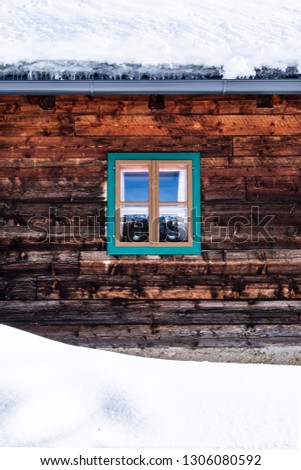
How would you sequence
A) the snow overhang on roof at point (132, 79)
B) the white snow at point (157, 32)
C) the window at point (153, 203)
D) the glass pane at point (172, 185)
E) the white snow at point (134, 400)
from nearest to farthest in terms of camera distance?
the white snow at point (134, 400) → the snow overhang on roof at point (132, 79) → the white snow at point (157, 32) → the window at point (153, 203) → the glass pane at point (172, 185)

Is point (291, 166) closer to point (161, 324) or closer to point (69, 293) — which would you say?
A: point (161, 324)

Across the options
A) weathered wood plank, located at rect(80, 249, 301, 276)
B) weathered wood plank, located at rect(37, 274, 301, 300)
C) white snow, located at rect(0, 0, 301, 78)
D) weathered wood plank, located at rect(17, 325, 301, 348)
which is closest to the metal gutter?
white snow, located at rect(0, 0, 301, 78)

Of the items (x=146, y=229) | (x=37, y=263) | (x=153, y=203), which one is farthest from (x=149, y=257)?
(x=37, y=263)

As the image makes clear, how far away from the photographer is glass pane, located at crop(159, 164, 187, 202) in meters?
5.71

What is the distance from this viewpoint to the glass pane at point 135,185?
224 inches

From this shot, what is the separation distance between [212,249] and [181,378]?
1458 mm

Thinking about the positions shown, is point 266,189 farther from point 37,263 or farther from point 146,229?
point 37,263

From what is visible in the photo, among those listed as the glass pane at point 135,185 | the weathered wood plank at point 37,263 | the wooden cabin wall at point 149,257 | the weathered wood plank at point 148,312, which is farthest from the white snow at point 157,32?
the weathered wood plank at point 148,312

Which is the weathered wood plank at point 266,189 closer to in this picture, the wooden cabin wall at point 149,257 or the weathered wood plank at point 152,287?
the wooden cabin wall at point 149,257

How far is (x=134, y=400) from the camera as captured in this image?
442 centimetres

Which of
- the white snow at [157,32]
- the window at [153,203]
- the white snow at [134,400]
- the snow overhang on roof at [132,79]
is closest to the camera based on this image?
the white snow at [134,400]

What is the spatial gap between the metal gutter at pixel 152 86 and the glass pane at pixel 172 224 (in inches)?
50.6

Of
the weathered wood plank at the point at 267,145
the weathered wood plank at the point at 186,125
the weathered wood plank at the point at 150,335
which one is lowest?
the weathered wood plank at the point at 150,335

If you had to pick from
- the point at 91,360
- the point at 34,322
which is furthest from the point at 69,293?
the point at 91,360
